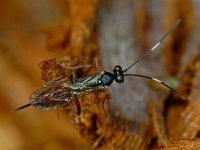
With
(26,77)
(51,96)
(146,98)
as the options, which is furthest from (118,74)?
(26,77)

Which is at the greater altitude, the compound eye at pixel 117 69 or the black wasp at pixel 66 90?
the compound eye at pixel 117 69

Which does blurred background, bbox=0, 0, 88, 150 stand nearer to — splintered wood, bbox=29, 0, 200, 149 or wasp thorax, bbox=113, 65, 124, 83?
splintered wood, bbox=29, 0, 200, 149

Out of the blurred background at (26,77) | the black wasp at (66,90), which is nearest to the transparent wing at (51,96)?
the black wasp at (66,90)

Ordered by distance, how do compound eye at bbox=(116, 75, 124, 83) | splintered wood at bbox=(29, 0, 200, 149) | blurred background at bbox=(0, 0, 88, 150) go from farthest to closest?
1. blurred background at bbox=(0, 0, 88, 150)
2. compound eye at bbox=(116, 75, 124, 83)
3. splintered wood at bbox=(29, 0, 200, 149)

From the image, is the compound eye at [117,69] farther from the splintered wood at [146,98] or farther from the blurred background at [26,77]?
the blurred background at [26,77]

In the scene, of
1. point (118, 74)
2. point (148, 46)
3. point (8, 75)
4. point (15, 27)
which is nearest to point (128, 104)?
point (118, 74)

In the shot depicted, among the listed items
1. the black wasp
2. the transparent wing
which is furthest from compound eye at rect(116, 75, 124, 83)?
the transparent wing

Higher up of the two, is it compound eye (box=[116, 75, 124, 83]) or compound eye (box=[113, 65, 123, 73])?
compound eye (box=[113, 65, 123, 73])

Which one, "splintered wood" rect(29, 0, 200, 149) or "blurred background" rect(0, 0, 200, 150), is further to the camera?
"blurred background" rect(0, 0, 200, 150)
